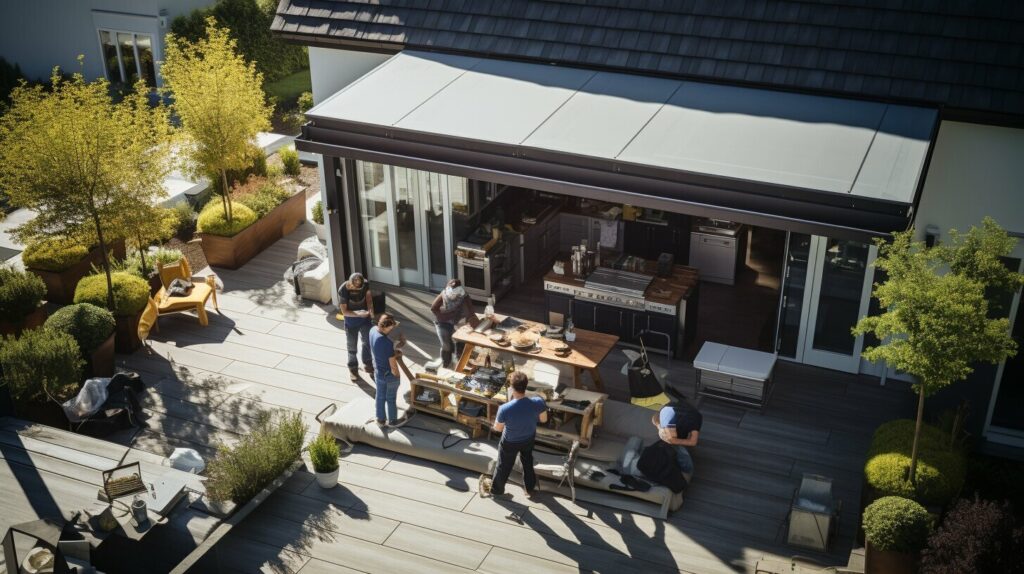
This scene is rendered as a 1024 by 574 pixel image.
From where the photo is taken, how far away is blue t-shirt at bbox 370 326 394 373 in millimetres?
11227

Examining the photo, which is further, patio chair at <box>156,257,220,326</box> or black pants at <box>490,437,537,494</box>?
patio chair at <box>156,257,220,326</box>

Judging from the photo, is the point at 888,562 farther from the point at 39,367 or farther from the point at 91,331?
the point at 91,331

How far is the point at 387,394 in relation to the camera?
37.8 ft

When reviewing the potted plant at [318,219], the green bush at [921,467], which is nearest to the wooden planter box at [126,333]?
the potted plant at [318,219]

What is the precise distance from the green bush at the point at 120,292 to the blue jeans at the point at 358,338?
3.29m

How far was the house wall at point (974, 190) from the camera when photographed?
11.2 metres

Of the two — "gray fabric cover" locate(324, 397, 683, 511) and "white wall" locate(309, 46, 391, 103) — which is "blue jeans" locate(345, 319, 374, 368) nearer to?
"gray fabric cover" locate(324, 397, 683, 511)

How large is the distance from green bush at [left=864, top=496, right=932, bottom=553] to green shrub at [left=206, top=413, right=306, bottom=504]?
5928 millimetres

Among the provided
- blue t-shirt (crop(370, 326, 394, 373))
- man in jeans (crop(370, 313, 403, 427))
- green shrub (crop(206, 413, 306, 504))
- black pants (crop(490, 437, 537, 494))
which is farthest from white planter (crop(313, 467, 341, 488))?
black pants (crop(490, 437, 537, 494))

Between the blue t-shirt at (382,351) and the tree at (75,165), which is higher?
the tree at (75,165)

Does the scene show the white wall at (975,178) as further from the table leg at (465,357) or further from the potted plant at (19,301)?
the potted plant at (19,301)

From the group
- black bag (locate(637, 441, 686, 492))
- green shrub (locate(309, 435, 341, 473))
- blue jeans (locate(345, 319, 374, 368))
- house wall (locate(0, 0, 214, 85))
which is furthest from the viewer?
house wall (locate(0, 0, 214, 85))

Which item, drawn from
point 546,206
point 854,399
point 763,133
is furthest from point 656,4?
point 854,399

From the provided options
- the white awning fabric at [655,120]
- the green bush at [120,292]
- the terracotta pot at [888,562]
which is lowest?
→ the terracotta pot at [888,562]
